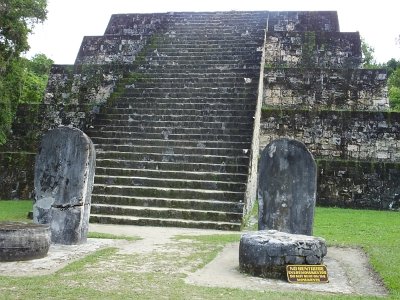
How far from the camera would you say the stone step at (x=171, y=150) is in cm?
1043

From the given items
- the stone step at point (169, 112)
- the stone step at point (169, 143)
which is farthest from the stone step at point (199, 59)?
the stone step at point (169, 143)

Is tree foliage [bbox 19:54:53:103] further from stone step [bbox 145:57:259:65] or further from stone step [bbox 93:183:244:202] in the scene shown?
stone step [bbox 93:183:244:202]

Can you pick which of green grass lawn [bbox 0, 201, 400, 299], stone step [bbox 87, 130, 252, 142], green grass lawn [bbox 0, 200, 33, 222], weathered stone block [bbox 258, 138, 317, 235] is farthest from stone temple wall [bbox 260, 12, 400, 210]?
green grass lawn [bbox 0, 200, 33, 222]

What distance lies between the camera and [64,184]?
6.71 m

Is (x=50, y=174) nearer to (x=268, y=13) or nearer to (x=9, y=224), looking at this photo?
(x=9, y=224)

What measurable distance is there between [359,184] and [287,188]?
17.8ft

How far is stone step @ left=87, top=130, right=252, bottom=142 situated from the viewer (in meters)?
10.8

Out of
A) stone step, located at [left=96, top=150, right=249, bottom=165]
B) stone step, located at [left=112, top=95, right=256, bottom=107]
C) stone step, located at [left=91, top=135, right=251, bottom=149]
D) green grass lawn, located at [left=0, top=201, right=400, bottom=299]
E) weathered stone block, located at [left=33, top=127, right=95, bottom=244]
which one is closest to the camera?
green grass lawn, located at [left=0, top=201, right=400, bottom=299]

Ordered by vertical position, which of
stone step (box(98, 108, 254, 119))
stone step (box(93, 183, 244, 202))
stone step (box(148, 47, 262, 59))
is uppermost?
stone step (box(148, 47, 262, 59))

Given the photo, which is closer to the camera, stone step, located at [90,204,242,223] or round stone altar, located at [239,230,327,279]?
round stone altar, located at [239,230,327,279]

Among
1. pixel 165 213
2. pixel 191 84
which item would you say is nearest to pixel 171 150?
→ pixel 165 213

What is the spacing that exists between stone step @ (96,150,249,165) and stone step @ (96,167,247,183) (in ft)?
1.41

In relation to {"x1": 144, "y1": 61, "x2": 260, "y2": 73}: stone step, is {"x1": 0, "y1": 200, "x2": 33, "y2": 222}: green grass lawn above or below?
below

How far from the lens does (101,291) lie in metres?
4.29
